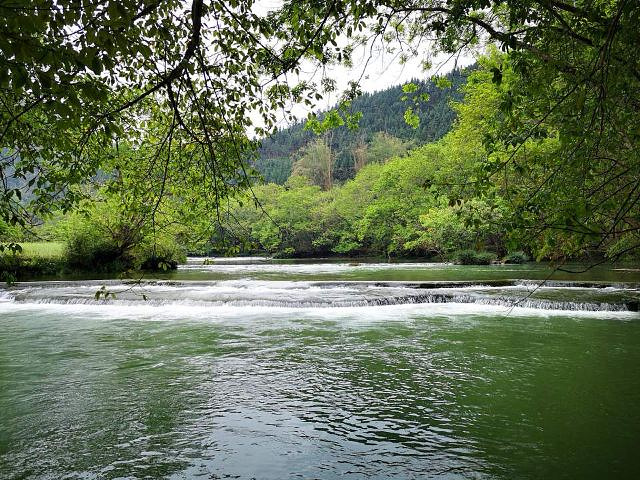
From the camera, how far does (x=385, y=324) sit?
39.7ft

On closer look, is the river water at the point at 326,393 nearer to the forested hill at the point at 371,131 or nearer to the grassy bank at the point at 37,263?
the grassy bank at the point at 37,263

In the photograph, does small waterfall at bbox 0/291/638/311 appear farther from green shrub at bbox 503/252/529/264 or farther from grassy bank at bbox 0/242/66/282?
green shrub at bbox 503/252/529/264

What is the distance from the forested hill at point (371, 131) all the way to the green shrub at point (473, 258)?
33152 mm

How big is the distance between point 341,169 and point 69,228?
52.0 meters

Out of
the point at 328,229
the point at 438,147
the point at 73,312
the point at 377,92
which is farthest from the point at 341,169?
the point at 73,312

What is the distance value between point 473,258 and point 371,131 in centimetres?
6348

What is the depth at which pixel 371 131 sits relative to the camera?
91.3 meters

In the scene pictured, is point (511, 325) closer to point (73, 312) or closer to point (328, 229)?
point (73, 312)

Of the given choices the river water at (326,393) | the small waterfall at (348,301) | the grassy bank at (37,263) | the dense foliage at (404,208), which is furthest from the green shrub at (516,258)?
the grassy bank at (37,263)

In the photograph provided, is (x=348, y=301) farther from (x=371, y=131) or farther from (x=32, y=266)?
(x=371, y=131)

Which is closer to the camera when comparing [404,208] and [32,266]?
[32,266]

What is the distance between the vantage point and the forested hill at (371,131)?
75.2 metres

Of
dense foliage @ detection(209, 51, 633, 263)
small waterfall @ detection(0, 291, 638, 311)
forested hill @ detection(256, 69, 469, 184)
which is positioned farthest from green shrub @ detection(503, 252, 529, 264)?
forested hill @ detection(256, 69, 469, 184)

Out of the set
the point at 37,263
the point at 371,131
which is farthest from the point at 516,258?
the point at 371,131
